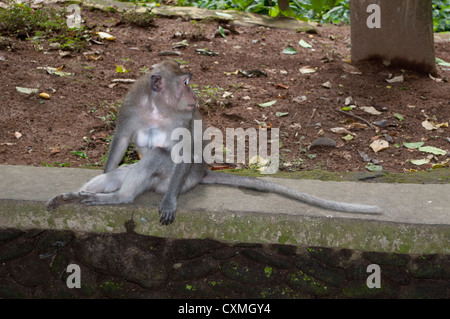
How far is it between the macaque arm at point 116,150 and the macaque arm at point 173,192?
0.33 meters

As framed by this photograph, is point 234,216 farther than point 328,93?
No

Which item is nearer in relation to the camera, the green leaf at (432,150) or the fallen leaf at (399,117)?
the green leaf at (432,150)

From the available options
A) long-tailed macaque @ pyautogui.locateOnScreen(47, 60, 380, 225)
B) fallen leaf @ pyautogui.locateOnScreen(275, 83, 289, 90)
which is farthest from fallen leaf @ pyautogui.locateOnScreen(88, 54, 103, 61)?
long-tailed macaque @ pyautogui.locateOnScreen(47, 60, 380, 225)

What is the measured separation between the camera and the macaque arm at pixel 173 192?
9.41 ft

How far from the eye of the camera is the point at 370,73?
5652 mm

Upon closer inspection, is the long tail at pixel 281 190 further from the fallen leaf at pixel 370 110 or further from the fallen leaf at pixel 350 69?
the fallen leaf at pixel 350 69

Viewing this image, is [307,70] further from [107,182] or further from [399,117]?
[107,182]

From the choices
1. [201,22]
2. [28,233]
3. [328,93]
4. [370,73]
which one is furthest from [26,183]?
[201,22]

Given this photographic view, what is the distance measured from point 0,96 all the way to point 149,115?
2383mm

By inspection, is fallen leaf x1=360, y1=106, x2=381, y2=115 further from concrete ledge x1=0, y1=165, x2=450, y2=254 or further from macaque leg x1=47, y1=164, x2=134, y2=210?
macaque leg x1=47, y1=164, x2=134, y2=210

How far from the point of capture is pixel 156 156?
303 centimetres

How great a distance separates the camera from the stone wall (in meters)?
2.94

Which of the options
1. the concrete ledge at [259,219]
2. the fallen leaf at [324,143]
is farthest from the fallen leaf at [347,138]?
the concrete ledge at [259,219]
